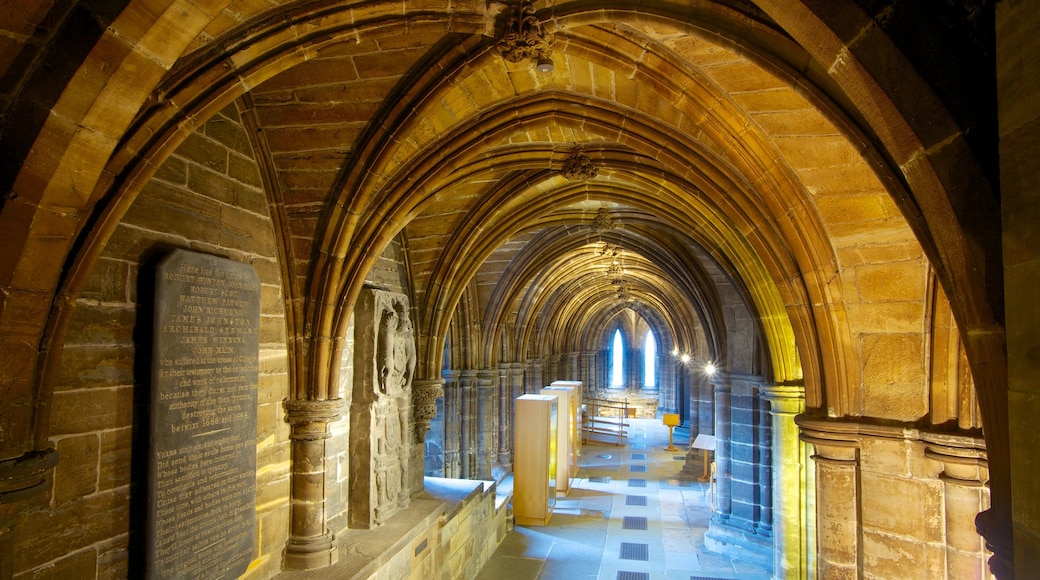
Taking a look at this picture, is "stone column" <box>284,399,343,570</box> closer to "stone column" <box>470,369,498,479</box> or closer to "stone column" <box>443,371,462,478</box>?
"stone column" <box>443,371,462,478</box>

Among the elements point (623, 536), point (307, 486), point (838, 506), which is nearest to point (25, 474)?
point (307, 486)

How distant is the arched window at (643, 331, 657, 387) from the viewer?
3725 cm

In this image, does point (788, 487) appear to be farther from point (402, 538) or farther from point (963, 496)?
point (402, 538)

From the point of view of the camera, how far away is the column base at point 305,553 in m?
5.16

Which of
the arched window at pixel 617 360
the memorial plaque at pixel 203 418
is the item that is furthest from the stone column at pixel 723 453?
the arched window at pixel 617 360

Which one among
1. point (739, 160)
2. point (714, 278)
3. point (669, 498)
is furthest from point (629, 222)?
point (739, 160)

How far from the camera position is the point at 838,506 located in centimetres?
420

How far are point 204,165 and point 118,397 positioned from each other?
1.66 m

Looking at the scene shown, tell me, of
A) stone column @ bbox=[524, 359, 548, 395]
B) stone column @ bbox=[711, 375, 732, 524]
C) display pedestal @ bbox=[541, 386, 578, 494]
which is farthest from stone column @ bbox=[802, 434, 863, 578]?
stone column @ bbox=[524, 359, 548, 395]

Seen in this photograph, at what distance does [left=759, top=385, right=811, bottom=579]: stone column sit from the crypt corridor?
3 centimetres

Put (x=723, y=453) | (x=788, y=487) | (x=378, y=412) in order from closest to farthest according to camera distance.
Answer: (x=788, y=487) < (x=378, y=412) < (x=723, y=453)

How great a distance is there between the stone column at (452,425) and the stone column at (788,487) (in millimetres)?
6553

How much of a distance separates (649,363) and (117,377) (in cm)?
3620

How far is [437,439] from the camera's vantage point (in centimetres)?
1180
